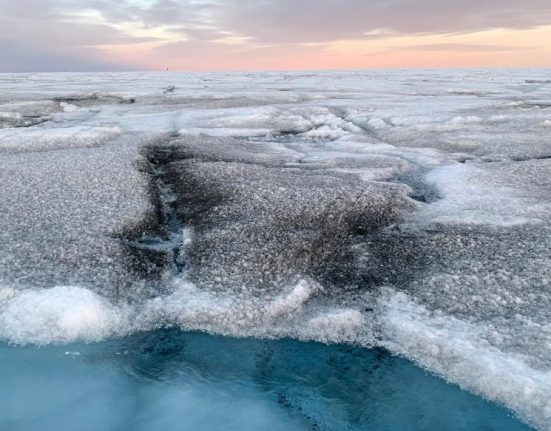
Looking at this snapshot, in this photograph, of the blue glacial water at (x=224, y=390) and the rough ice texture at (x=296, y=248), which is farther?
the rough ice texture at (x=296, y=248)

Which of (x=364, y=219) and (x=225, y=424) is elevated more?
(x=364, y=219)

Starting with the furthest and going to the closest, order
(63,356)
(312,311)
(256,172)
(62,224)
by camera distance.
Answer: (256,172)
(62,224)
(312,311)
(63,356)

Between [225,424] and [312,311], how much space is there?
3.74 feet

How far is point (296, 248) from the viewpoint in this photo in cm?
448

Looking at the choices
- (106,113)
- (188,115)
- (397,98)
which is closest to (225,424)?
(188,115)

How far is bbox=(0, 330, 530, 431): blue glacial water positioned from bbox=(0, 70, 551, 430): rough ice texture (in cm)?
14

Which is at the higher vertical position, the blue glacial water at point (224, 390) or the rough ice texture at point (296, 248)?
the rough ice texture at point (296, 248)

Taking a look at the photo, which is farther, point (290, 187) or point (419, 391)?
point (290, 187)

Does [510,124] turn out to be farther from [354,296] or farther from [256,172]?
[354,296]

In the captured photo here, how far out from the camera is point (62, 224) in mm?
4848

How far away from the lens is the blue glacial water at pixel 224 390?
2785mm

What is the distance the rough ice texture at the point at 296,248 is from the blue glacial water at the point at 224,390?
144mm

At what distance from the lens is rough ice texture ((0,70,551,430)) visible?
344 centimetres

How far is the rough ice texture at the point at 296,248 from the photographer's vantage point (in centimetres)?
344
